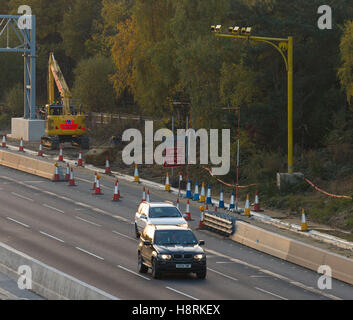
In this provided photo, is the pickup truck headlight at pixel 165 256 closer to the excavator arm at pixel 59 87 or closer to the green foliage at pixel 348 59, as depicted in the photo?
the green foliage at pixel 348 59

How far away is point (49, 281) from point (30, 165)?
1233 inches

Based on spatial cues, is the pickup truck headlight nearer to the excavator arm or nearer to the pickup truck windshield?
the pickup truck windshield

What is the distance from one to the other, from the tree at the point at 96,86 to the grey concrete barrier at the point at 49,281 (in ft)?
179

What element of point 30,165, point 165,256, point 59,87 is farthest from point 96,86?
point 165,256

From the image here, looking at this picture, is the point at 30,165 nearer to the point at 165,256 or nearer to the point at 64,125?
the point at 64,125

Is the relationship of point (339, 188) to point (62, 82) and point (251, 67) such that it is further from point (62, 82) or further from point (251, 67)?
point (62, 82)

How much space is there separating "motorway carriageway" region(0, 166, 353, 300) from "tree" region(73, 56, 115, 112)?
32722 millimetres

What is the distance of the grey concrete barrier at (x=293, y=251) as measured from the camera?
91.5ft

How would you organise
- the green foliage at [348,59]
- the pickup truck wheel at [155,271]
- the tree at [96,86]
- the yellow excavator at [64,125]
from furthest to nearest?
the tree at [96,86] → the yellow excavator at [64,125] → the green foliage at [348,59] → the pickup truck wheel at [155,271]

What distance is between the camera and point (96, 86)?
8012 centimetres

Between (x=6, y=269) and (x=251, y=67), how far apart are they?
28115mm

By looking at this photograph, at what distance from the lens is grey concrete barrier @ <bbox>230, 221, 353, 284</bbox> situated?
27875 millimetres

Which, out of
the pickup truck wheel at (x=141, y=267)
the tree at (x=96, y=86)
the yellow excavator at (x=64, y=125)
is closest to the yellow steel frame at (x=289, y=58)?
the pickup truck wheel at (x=141, y=267)
